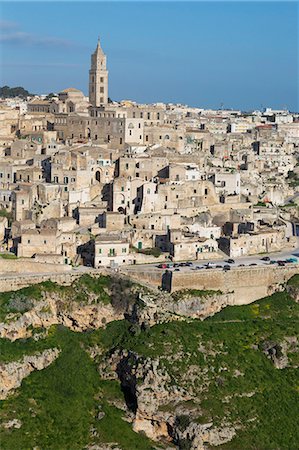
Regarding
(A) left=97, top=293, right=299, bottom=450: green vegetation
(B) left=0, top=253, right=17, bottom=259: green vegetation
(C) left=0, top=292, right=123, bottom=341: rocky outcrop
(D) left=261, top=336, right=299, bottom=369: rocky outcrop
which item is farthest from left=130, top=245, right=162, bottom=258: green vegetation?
(D) left=261, top=336, right=299, bottom=369: rocky outcrop

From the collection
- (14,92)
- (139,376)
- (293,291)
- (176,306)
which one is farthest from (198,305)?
(14,92)

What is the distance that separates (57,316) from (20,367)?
130 inches

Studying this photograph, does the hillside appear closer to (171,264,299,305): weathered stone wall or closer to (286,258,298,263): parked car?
(171,264,299,305): weathered stone wall

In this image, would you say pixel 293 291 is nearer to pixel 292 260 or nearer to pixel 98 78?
pixel 292 260

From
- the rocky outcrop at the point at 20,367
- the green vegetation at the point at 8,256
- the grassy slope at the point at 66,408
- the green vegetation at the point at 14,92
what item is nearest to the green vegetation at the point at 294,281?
the grassy slope at the point at 66,408

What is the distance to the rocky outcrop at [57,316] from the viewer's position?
3325 centimetres

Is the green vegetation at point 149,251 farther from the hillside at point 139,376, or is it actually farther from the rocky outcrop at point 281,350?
the rocky outcrop at point 281,350

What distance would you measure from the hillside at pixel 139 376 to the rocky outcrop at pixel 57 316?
1.9 inches

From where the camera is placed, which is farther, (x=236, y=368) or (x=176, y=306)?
(x=176, y=306)

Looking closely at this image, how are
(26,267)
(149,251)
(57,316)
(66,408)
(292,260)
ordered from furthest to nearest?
(292,260)
(149,251)
(26,267)
(57,316)
(66,408)

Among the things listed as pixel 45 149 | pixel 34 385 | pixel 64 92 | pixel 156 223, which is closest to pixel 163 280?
pixel 156 223

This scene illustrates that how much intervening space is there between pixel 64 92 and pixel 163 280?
2626 cm

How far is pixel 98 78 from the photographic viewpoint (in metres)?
55.7

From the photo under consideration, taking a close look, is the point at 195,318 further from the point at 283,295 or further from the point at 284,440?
the point at 284,440
